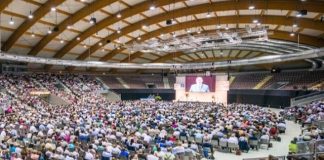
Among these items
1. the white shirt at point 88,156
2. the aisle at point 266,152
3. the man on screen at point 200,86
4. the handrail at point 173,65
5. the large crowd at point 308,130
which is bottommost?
the aisle at point 266,152

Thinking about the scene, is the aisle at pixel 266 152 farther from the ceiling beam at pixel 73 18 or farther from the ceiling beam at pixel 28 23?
the ceiling beam at pixel 28 23

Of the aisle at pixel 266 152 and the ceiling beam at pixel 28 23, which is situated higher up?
the ceiling beam at pixel 28 23

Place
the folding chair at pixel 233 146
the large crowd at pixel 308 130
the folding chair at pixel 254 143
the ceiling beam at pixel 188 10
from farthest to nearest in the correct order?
the ceiling beam at pixel 188 10 < the folding chair at pixel 254 143 < the folding chair at pixel 233 146 < the large crowd at pixel 308 130

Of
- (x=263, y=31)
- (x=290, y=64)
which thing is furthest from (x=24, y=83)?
(x=290, y=64)

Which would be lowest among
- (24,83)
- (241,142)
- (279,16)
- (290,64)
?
(241,142)

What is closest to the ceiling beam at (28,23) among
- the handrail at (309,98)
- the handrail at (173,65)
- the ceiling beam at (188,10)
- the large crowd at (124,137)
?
the handrail at (173,65)

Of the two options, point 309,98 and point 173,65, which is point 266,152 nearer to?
point 309,98

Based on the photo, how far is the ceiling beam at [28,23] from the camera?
85.7 ft

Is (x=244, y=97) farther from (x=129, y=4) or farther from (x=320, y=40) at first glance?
(x=129, y=4)

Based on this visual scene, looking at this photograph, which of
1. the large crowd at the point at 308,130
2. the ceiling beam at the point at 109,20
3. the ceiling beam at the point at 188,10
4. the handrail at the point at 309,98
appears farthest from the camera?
the handrail at the point at 309,98

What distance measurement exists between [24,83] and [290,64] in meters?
41.0

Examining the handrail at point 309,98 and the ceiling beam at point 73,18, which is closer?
the ceiling beam at point 73,18

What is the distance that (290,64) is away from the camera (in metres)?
47.9

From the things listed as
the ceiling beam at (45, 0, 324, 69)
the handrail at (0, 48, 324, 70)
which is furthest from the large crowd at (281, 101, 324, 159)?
the ceiling beam at (45, 0, 324, 69)
